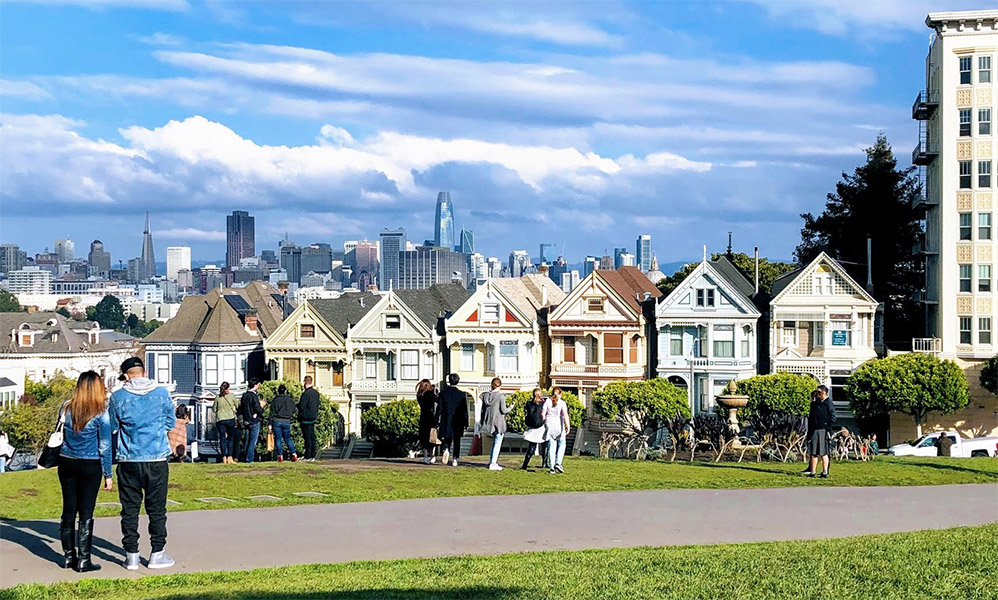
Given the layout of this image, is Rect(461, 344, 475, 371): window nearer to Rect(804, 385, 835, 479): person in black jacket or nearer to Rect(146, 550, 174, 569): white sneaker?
Rect(804, 385, 835, 479): person in black jacket

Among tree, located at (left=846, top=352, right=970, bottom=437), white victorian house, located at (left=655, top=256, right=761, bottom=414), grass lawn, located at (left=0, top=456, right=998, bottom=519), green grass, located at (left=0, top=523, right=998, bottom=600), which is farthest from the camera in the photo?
white victorian house, located at (left=655, top=256, right=761, bottom=414)

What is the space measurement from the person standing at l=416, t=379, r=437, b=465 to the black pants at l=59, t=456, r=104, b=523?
38.8 feet

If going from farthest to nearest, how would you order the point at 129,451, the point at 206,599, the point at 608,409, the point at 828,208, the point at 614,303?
the point at 828,208 → the point at 614,303 → the point at 608,409 → the point at 129,451 → the point at 206,599

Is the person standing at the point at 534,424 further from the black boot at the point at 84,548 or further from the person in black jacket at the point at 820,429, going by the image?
the black boot at the point at 84,548

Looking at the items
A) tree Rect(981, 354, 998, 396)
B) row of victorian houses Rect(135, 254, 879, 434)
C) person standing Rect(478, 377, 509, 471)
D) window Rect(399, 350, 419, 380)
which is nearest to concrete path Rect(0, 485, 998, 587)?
person standing Rect(478, 377, 509, 471)

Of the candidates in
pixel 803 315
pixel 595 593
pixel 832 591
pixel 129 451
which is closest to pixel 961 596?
pixel 832 591

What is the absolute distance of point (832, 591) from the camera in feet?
39.6

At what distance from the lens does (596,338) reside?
61.9 metres

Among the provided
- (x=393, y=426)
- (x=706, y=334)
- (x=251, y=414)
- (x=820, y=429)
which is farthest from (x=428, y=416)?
(x=706, y=334)

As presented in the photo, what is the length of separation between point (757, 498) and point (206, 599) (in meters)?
10.5

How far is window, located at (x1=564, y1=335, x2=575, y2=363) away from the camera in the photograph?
205ft

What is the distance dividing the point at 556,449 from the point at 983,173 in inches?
1651

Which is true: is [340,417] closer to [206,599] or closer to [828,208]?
[828,208]

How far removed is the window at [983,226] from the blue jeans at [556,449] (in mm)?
41636
